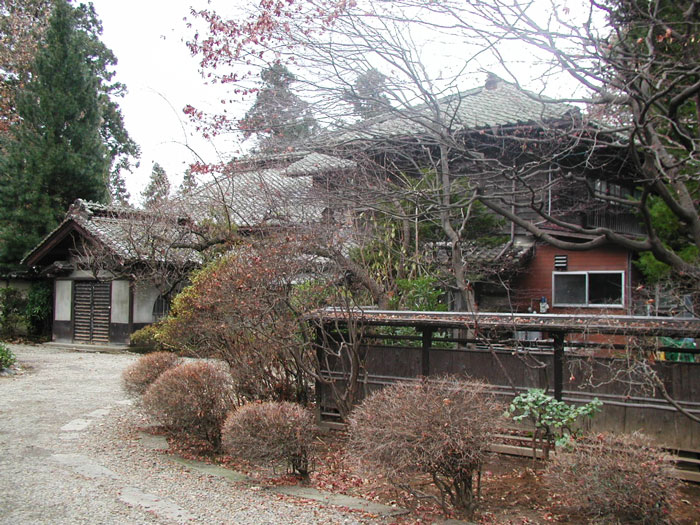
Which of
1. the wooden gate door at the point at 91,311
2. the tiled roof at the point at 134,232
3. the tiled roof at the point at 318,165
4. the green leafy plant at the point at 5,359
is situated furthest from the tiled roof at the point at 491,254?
the wooden gate door at the point at 91,311

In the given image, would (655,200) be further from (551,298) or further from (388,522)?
(388,522)

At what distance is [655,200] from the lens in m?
10.3

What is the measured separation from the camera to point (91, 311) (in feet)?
69.7

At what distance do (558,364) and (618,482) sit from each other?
2625mm

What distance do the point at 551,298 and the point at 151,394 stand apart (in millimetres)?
12097

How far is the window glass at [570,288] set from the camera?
16219 mm

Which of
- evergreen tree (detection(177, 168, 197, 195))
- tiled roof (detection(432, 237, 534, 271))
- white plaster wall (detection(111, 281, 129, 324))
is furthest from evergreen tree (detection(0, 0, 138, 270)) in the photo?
tiled roof (detection(432, 237, 534, 271))

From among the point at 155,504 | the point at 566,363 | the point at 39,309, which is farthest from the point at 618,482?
the point at 39,309

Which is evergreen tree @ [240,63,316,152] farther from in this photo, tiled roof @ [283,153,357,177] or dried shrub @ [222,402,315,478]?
dried shrub @ [222,402,315,478]

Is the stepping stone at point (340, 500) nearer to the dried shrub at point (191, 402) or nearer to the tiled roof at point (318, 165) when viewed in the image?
the dried shrub at point (191, 402)

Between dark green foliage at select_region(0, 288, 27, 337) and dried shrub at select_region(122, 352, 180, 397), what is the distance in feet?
53.2

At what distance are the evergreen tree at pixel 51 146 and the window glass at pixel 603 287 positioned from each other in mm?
18962

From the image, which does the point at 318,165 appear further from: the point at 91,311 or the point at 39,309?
the point at 39,309

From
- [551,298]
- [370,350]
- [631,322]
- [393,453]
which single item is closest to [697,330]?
[631,322]
